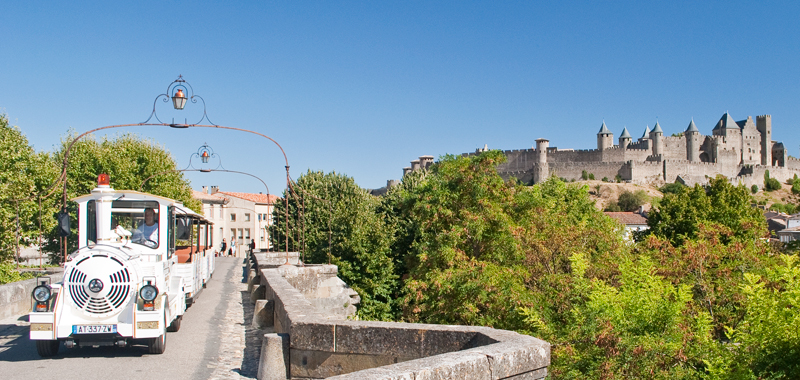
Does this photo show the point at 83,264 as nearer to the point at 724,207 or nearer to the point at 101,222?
the point at 101,222

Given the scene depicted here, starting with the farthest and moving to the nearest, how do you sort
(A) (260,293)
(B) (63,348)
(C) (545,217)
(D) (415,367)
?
(C) (545,217) → (A) (260,293) → (B) (63,348) → (D) (415,367)

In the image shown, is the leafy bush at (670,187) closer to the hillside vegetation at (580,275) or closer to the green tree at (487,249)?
the hillside vegetation at (580,275)

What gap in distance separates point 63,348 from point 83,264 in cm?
166

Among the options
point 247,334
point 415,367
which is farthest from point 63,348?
point 415,367

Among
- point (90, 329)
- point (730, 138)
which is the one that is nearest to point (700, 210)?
point (90, 329)

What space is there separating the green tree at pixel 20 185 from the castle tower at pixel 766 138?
425 ft

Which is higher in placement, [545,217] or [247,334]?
[545,217]

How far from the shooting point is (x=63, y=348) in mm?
9906

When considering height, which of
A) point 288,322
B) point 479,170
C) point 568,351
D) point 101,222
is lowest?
point 568,351

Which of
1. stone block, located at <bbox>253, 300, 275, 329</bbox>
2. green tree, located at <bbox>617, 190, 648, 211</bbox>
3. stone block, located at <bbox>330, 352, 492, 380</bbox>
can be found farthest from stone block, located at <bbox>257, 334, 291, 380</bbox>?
green tree, located at <bbox>617, 190, 648, 211</bbox>

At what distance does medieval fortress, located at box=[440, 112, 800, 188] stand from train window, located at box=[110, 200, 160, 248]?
339 ft

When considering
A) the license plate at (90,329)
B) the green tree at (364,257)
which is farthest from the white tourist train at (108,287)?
the green tree at (364,257)

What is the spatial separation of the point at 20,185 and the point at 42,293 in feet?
81.2

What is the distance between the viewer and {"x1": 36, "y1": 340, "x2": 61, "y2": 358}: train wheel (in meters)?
9.02
